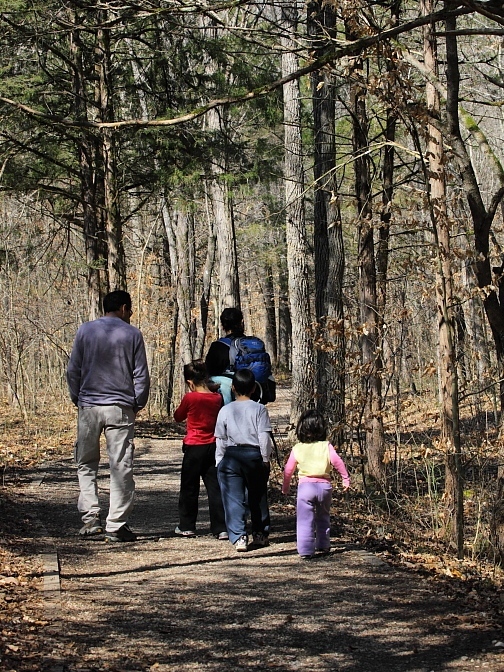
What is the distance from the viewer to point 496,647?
507 cm

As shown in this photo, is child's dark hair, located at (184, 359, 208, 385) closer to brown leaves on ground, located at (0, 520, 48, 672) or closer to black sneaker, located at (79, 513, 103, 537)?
black sneaker, located at (79, 513, 103, 537)

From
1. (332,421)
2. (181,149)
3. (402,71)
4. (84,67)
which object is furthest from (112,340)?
(84,67)

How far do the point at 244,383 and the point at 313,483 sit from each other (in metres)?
1.08

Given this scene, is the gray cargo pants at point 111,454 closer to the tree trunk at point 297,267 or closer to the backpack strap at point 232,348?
the backpack strap at point 232,348

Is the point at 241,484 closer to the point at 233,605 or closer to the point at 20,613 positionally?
the point at 233,605

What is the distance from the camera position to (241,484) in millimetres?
8125

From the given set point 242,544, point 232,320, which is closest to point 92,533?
point 242,544

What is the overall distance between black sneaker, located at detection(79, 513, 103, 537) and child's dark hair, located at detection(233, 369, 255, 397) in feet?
5.55

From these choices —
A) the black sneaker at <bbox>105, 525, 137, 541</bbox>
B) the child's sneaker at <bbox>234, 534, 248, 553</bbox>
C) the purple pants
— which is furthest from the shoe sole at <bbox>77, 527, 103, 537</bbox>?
the purple pants

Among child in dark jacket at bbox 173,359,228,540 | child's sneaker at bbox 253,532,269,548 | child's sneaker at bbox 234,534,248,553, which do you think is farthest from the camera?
child in dark jacket at bbox 173,359,228,540

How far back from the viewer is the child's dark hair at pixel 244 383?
8102 mm

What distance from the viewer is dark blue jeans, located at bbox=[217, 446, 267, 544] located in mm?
8031

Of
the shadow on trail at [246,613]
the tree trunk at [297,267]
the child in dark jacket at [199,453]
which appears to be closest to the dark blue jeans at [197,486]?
the child in dark jacket at [199,453]

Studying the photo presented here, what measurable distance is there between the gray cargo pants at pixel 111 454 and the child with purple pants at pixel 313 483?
141 centimetres
